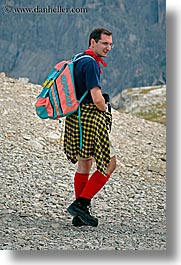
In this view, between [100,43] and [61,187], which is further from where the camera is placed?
[61,187]

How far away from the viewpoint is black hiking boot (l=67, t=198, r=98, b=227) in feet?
9.71

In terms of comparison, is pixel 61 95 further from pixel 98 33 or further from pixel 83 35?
pixel 83 35

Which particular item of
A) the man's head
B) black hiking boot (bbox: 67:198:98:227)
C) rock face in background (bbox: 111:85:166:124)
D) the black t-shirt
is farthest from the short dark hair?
black hiking boot (bbox: 67:198:98:227)

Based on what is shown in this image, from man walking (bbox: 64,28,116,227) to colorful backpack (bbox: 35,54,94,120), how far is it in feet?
0.08

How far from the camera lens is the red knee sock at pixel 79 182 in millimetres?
2959

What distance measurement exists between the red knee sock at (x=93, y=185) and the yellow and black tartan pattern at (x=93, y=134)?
0.05m

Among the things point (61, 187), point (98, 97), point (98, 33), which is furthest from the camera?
point (61, 187)

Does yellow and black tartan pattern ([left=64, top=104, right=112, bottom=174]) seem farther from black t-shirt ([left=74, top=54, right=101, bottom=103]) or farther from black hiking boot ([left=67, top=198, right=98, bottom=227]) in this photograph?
black hiking boot ([left=67, top=198, right=98, bottom=227])

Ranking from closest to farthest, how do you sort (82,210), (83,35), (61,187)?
1. (82,210)
2. (83,35)
3. (61,187)

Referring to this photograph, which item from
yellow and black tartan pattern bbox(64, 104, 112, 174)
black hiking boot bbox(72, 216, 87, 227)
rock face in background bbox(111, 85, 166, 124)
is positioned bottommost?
black hiking boot bbox(72, 216, 87, 227)

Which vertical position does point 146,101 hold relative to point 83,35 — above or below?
below

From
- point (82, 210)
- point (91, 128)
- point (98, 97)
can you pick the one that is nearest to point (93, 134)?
point (91, 128)

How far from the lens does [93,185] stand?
2.93 metres

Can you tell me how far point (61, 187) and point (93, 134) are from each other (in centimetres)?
48
